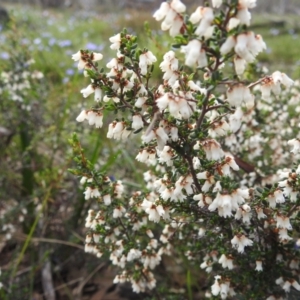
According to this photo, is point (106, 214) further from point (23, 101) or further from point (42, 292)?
point (23, 101)

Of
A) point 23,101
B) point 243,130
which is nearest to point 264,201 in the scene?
point 243,130

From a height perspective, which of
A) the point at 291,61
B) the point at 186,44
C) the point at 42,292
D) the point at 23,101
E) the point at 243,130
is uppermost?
the point at 291,61

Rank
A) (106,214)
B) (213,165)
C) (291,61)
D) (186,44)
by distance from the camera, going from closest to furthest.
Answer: (186,44), (213,165), (106,214), (291,61)

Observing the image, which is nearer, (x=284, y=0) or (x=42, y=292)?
(x=42, y=292)

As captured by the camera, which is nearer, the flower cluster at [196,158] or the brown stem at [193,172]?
the flower cluster at [196,158]

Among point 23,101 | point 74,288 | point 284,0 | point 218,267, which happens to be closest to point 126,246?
point 218,267

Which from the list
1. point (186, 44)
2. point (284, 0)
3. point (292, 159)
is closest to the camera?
point (186, 44)

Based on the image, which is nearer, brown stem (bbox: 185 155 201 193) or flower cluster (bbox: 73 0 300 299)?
flower cluster (bbox: 73 0 300 299)

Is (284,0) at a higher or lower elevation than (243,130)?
higher

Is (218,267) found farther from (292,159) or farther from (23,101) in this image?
(23,101)
